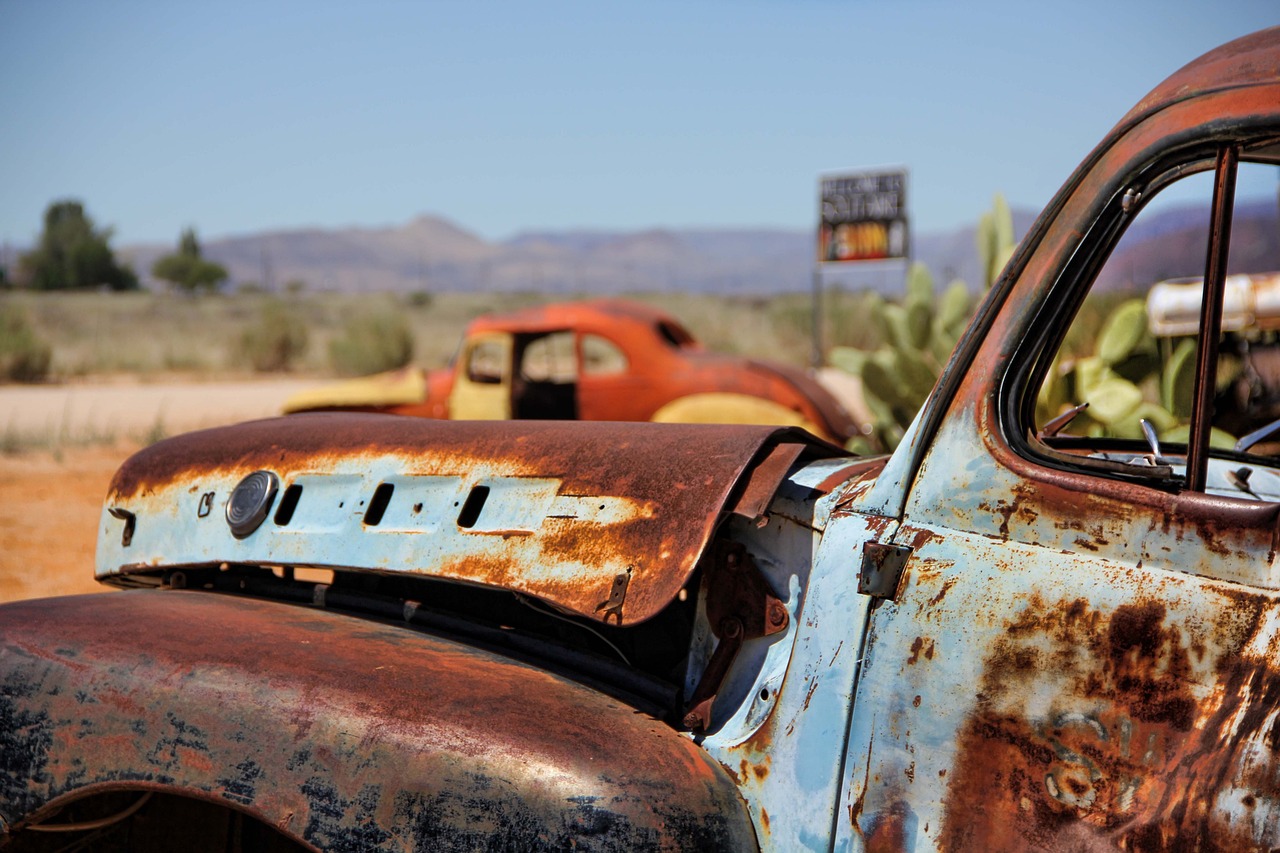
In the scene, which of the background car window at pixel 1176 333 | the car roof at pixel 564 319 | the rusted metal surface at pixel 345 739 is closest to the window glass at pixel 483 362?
the car roof at pixel 564 319

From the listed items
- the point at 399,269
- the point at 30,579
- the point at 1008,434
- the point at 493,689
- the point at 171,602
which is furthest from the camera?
the point at 399,269

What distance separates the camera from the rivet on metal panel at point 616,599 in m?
1.86

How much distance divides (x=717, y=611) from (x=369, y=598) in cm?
81

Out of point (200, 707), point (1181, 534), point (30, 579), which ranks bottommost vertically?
point (30, 579)

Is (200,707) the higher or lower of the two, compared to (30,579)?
higher

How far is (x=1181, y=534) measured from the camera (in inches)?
59.7

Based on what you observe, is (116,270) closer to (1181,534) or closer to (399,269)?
(1181,534)

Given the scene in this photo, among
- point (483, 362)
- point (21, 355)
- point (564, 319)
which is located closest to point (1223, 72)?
point (564, 319)

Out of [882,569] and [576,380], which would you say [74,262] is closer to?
[576,380]

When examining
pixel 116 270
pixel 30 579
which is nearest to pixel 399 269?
pixel 116 270

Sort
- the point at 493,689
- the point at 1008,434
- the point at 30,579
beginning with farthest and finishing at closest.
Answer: the point at 30,579, the point at 493,689, the point at 1008,434

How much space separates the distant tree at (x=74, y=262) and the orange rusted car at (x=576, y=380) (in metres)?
46.9

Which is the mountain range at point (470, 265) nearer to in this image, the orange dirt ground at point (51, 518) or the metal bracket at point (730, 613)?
the orange dirt ground at point (51, 518)

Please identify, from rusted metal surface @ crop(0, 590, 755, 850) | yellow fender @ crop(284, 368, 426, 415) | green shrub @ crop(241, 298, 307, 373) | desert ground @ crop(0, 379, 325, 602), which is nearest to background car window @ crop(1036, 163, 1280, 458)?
rusted metal surface @ crop(0, 590, 755, 850)
